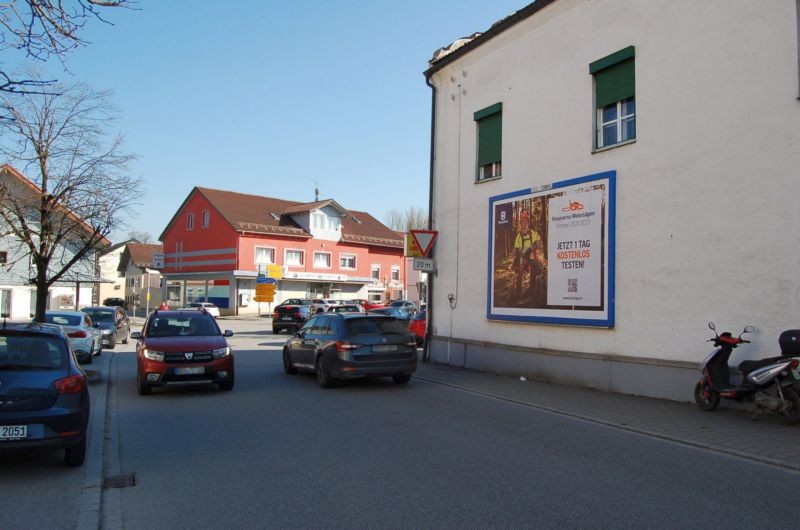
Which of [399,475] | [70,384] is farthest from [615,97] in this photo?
[70,384]

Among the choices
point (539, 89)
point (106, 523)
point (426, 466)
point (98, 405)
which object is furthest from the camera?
point (539, 89)

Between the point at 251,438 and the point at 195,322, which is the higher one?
the point at 195,322

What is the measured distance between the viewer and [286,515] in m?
5.01

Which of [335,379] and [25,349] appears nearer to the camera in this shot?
[25,349]

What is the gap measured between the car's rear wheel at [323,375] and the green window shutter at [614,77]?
7.61m

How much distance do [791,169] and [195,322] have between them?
10.9m

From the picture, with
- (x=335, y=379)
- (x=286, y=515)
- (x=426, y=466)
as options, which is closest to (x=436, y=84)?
(x=335, y=379)

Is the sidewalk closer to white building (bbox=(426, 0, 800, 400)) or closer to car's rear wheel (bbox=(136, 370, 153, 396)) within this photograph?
white building (bbox=(426, 0, 800, 400))

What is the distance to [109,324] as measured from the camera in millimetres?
23859

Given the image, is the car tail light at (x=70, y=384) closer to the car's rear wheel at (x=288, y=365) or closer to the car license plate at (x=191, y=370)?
the car license plate at (x=191, y=370)

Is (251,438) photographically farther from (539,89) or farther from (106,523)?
(539,89)

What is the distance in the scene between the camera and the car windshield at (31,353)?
Answer: 6.41 metres

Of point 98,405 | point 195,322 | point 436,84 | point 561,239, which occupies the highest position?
point 436,84

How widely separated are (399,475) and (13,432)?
371 centimetres
